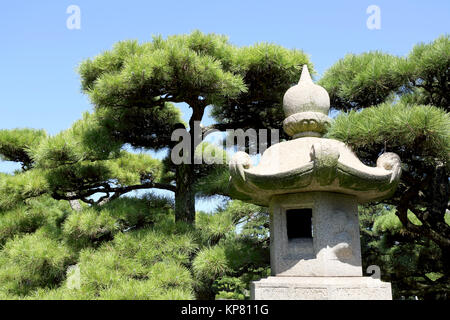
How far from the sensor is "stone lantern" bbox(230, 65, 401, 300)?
2.73 m

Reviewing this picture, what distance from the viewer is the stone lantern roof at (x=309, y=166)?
270cm

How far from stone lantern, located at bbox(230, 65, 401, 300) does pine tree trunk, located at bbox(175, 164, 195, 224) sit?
1.85 metres

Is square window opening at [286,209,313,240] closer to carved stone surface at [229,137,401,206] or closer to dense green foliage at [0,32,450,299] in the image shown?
carved stone surface at [229,137,401,206]

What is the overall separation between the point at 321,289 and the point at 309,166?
35.9 inches

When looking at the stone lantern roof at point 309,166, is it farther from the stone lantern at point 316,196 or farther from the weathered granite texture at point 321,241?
the weathered granite texture at point 321,241

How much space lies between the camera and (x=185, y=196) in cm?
499

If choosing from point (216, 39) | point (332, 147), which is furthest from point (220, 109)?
point (332, 147)

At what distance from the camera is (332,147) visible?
2641 mm

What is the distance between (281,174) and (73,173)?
10.8ft

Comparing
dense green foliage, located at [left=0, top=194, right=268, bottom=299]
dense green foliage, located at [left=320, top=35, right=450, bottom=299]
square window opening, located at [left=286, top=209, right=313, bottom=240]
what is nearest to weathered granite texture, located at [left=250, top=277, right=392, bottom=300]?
dense green foliage, located at [left=0, top=194, right=268, bottom=299]

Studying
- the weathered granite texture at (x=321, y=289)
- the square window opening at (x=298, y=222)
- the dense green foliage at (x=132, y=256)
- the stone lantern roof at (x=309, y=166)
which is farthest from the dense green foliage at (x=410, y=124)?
the dense green foliage at (x=132, y=256)
